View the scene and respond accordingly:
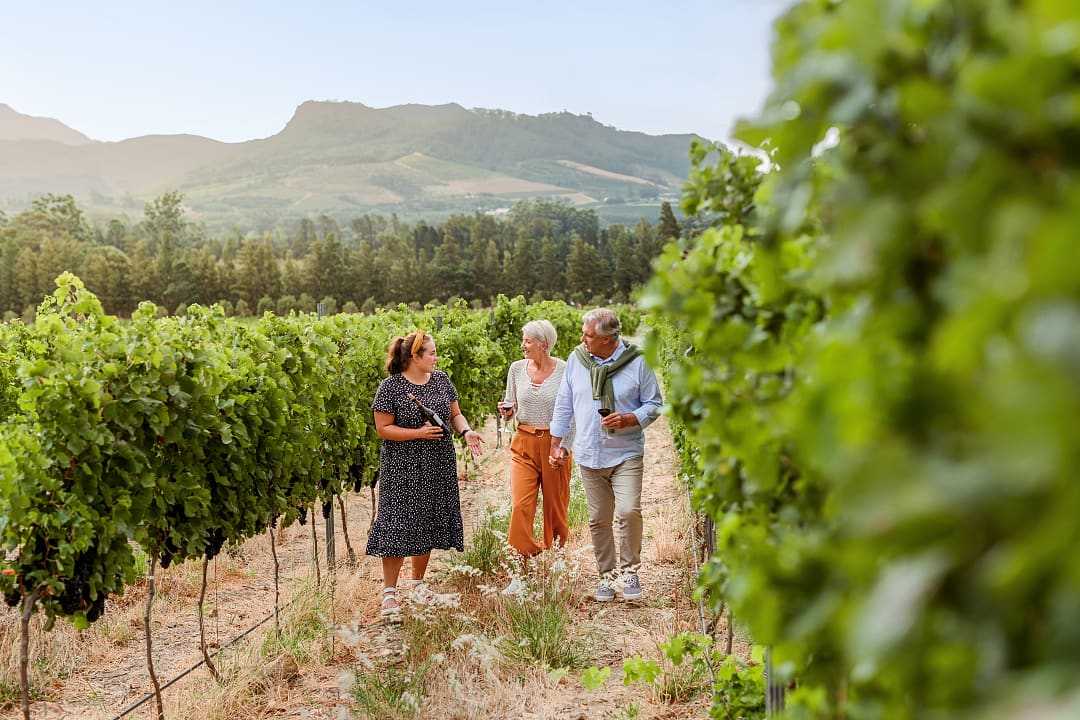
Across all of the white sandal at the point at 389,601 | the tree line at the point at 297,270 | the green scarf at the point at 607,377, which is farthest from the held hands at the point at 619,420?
the tree line at the point at 297,270

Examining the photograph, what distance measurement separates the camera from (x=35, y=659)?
5.27m

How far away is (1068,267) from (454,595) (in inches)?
181

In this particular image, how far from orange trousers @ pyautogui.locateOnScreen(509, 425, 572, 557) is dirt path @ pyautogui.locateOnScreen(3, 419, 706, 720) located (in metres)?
0.45

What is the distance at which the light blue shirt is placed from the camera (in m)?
5.60

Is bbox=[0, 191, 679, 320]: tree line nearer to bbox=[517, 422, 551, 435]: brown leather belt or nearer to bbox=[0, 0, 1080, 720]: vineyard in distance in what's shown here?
bbox=[517, 422, 551, 435]: brown leather belt

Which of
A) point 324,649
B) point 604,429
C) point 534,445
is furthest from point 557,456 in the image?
point 324,649

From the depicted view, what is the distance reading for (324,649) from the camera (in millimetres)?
5363

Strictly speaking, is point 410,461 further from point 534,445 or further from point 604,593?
point 604,593

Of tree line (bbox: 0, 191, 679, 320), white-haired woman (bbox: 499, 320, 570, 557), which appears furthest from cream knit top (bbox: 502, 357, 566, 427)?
tree line (bbox: 0, 191, 679, 320)

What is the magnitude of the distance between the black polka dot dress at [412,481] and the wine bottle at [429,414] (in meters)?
0.02

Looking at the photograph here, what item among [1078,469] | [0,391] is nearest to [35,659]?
[0,391]

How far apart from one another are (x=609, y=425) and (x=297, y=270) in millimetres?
84602

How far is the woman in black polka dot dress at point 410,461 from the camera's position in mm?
5453

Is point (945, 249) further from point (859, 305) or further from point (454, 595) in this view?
point (454, 595)
